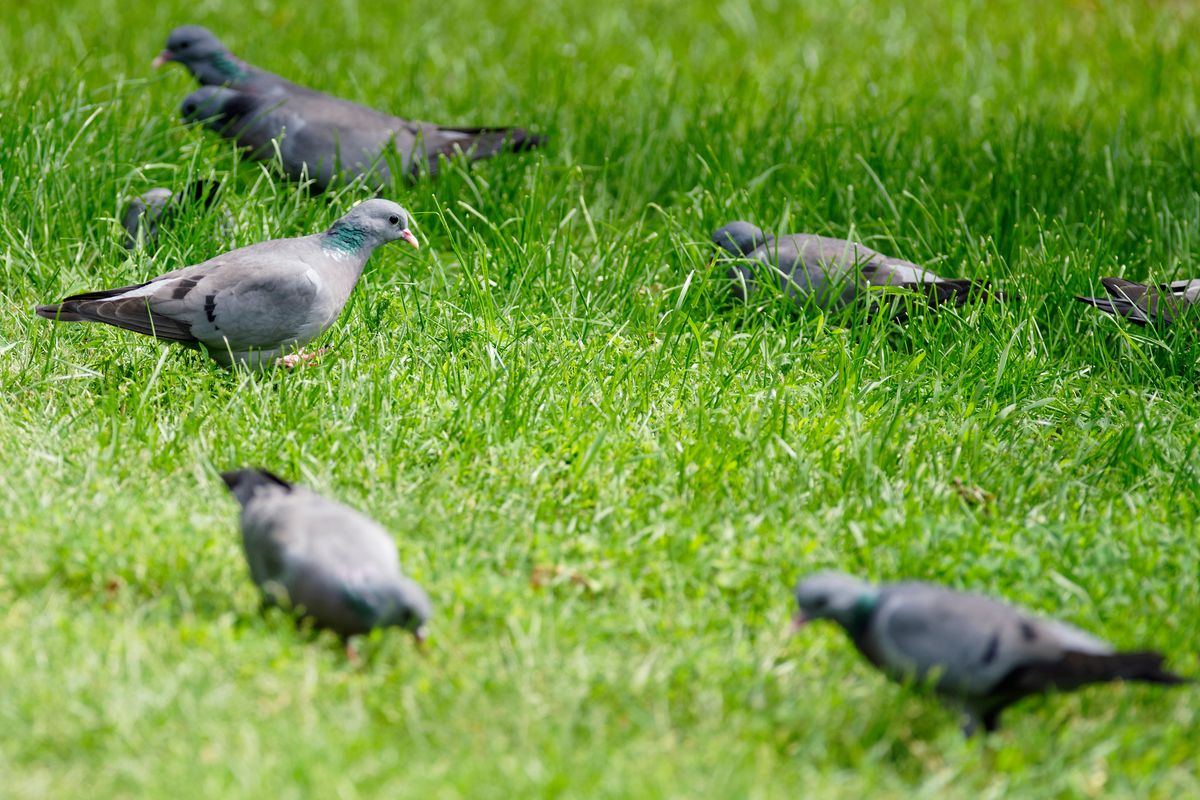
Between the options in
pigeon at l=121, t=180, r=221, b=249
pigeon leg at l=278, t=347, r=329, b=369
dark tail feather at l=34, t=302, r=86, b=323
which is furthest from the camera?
pigeon at l=121, t=180, r=221, b=249

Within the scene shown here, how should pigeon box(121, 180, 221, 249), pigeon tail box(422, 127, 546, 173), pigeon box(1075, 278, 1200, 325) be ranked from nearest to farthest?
pigeon box(1075, 278, 1200, 325) → pigeon box(121, 180, 221, 249) → pigeon tail box(422, 127, 546, 173)

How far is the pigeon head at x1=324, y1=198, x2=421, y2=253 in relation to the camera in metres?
4.75

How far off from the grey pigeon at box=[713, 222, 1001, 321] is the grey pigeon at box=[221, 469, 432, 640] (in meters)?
2.42

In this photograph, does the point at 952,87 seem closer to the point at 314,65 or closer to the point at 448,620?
the point at 314,65

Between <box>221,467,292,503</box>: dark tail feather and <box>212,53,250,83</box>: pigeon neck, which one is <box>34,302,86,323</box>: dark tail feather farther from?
<box>212,53,250,83</box>: pigeon neck

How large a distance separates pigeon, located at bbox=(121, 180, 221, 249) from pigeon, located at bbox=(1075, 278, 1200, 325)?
3.62 m

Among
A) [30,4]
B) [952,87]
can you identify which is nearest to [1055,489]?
[952,87]

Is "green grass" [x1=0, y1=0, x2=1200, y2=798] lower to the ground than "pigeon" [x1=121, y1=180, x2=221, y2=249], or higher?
lower

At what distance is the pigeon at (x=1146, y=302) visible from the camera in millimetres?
5117

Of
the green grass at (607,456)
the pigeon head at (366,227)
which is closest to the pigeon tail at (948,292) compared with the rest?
the green grass at (607,456)

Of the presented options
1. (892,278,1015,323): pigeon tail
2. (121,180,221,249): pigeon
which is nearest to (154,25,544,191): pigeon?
(121,180,221,249): pigeon

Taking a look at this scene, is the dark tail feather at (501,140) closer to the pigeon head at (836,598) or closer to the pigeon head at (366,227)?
the pigeon head at (366,227)

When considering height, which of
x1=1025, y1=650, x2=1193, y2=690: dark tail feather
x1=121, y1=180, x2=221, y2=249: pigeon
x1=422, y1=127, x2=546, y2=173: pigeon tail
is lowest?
x1=422, y1=127, x2=546, y2=173: pigeon tail

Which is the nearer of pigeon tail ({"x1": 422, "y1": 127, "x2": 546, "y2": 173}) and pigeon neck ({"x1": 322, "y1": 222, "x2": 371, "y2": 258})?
pigeon neck ({"x1": 322, "y1": 222, "x2": 371, "y2": 258})
